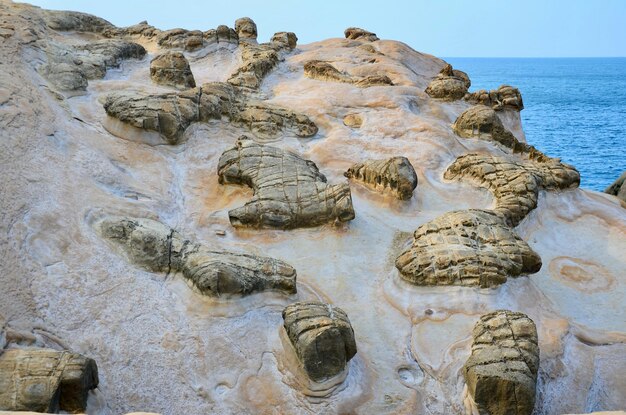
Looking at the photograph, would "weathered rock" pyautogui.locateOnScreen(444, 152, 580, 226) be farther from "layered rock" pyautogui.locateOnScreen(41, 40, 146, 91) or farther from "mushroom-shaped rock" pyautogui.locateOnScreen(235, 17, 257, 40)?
"mushroom-shaped rock" pyautogui.locateOnScreen(235, 17, 257, 40)

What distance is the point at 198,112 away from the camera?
36.2 feet

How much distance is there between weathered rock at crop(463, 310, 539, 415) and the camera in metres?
5.77

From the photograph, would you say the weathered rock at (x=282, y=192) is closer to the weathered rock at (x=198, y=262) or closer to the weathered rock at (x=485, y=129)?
the weathered rock at (x=198, y=262)

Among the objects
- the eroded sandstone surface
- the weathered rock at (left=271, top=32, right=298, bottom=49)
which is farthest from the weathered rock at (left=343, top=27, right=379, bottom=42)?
the eroded sandstone surface

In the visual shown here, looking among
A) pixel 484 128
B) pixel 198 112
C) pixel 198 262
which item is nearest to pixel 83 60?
pixel 198 112

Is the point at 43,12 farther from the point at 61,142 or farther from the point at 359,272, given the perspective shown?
the point at 359,272

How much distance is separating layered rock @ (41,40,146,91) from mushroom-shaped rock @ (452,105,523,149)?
7.13m

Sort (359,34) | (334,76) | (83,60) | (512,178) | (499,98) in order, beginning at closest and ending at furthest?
(512,178) < (83,60) < (334,76) < (499,98) < (359,34)

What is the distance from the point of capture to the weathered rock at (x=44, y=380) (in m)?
5.02

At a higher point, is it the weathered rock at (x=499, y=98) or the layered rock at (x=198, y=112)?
the layered rock at (x=198, y=112)

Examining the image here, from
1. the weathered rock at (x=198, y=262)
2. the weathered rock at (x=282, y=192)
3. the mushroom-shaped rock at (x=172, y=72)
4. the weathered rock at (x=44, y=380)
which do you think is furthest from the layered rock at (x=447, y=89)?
the weathered rock at (x=44, y=380)

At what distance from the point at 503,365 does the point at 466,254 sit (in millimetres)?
1876

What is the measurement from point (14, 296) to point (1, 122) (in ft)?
10.3

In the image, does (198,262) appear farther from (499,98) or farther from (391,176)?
(499,98)
